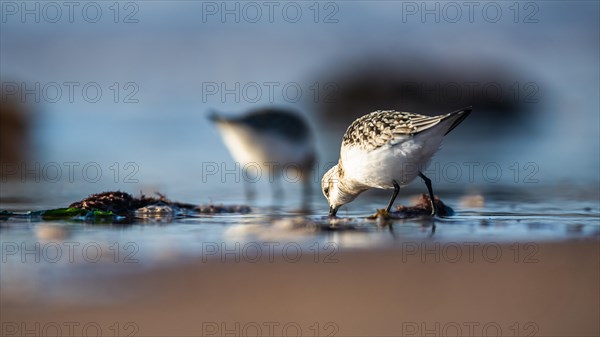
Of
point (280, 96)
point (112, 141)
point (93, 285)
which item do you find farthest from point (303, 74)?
point (93, 285)

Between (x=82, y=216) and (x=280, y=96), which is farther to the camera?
(x=280, y=96)

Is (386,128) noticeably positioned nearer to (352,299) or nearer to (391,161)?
(391,161)

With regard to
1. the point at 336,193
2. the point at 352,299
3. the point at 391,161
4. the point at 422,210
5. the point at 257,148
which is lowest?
the point at 352,299

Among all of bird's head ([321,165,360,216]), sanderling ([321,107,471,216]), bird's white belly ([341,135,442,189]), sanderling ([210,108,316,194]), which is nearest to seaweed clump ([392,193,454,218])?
sanderling ([321,107,471,216])

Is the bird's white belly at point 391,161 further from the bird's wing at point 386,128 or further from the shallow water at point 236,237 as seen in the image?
the shallow water at point 236,237

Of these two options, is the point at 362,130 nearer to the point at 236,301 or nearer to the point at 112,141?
the point at 236,301

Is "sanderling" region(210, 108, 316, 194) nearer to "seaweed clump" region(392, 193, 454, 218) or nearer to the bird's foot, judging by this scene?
"seaweed clump" region(392, 193, 454, 218)

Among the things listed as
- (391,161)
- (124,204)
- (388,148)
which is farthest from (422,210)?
(124,204)

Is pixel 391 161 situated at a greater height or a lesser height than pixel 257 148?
lesser
